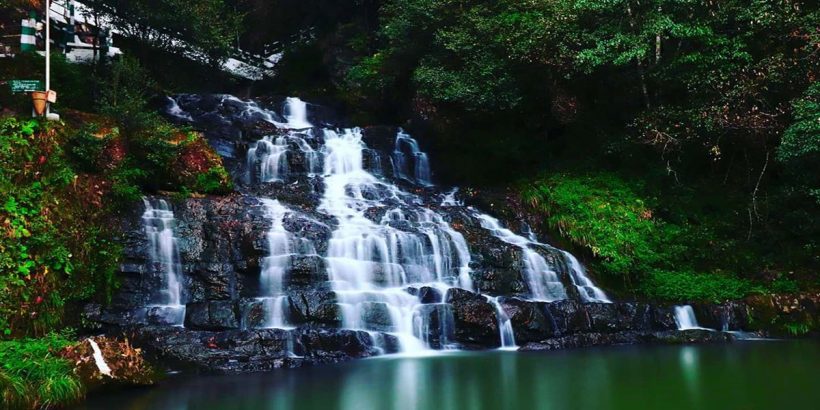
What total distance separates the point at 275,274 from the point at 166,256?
2.03 meters

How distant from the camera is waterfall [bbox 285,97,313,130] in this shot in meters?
20.8

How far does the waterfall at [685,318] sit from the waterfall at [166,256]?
31.5 feet

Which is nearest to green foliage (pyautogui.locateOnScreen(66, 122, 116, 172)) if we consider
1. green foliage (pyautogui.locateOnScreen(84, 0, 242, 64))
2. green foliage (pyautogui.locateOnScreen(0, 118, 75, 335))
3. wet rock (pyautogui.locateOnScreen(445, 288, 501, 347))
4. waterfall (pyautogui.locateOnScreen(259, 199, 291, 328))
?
green foliage (pyautogui.locateOnScreen(0, 118, 75, 335))

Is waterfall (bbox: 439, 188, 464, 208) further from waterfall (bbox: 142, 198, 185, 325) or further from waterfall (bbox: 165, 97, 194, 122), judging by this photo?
waterfall (bbox: 165, 97, 194, 122)

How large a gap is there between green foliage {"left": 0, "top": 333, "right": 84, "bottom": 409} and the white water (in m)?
0.32

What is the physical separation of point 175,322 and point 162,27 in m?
14.5

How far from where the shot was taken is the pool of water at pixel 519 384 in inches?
261

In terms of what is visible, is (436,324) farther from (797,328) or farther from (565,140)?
(565,140)

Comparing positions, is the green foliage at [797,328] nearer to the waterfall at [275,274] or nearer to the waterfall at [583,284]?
the waterfall at [583,284]

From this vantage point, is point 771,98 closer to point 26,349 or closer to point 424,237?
point 424,237

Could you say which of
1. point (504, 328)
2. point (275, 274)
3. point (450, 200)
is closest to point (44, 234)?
point (275, 274)

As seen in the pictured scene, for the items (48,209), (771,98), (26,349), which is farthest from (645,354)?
(48,209)

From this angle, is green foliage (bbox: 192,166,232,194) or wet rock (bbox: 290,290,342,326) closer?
wet rock (bbox: 290,290,342,326)

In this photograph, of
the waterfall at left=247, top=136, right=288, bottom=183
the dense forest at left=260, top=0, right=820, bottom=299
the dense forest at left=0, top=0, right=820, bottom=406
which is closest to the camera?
the dense forest at left=0, top=0, right=820, bottom=406
